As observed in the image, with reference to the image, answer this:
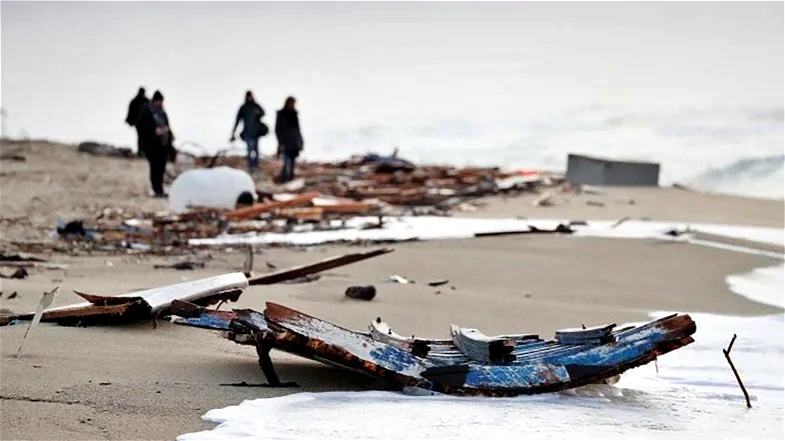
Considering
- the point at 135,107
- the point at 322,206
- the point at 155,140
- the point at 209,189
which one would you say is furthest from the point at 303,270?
the point at 135,107

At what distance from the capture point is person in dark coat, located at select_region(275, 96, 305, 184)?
15.8 m

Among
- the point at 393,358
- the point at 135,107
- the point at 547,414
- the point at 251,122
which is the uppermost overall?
the point at 135,107

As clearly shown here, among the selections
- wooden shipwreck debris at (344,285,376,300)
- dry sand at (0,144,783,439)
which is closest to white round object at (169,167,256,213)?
dry sand at (0,144,783,439)

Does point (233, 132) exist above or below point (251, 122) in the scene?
below

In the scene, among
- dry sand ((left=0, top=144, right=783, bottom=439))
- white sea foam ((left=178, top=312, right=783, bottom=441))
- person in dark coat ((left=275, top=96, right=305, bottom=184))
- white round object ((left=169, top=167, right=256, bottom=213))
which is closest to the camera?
white sea foam ((left=178, top=312, right=783, bottom=441))

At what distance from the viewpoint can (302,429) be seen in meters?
3.21

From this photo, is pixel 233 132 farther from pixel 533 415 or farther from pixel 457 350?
pixel 533 415

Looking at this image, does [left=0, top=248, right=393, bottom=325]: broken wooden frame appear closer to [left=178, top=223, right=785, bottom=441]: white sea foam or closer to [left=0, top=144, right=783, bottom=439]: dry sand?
[left=0, top=144, right=783, bottom=439]: dry sand

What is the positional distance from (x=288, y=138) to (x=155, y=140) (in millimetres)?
2902

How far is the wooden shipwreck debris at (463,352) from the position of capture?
3641 mm

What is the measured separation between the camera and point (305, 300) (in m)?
5.59

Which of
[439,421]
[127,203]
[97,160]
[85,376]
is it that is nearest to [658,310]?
[439,421]

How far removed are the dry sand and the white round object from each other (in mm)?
672

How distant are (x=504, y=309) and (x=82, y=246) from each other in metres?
3.75
